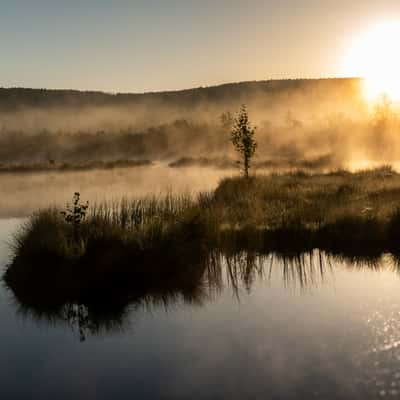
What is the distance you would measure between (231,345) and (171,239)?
3946 millimetres

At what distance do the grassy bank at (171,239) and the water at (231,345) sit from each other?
788mm

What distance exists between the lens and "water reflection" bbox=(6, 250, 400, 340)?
8.77m

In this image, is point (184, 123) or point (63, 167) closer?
point (63, 167)

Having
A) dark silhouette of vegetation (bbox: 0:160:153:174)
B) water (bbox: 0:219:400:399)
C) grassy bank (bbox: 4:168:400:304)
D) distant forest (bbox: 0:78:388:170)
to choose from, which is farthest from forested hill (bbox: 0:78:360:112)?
water (bbox: 0:219:400:399)

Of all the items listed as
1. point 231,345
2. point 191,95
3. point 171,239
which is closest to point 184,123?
point 191,95

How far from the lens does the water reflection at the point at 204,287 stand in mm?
8766

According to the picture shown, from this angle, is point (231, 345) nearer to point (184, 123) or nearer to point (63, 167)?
point (63, 167)

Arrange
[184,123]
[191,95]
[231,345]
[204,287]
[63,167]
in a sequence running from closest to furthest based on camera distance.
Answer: [231,345] → [204,287] → [63,167] → [184,123] → [191,95]

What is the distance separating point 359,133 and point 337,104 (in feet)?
129

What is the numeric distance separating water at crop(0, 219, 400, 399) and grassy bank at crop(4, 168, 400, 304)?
0.79 m

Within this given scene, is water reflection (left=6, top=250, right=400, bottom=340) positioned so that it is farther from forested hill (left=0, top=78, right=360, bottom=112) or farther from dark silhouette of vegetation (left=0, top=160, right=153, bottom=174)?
forested hill (left=0, top=78, right=360, bottom=112)

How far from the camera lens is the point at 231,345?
742 centimetres

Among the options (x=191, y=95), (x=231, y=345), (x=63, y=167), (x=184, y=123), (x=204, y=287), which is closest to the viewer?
(x=231, y=345)

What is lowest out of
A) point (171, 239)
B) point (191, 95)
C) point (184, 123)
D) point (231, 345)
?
point (231, 345)
